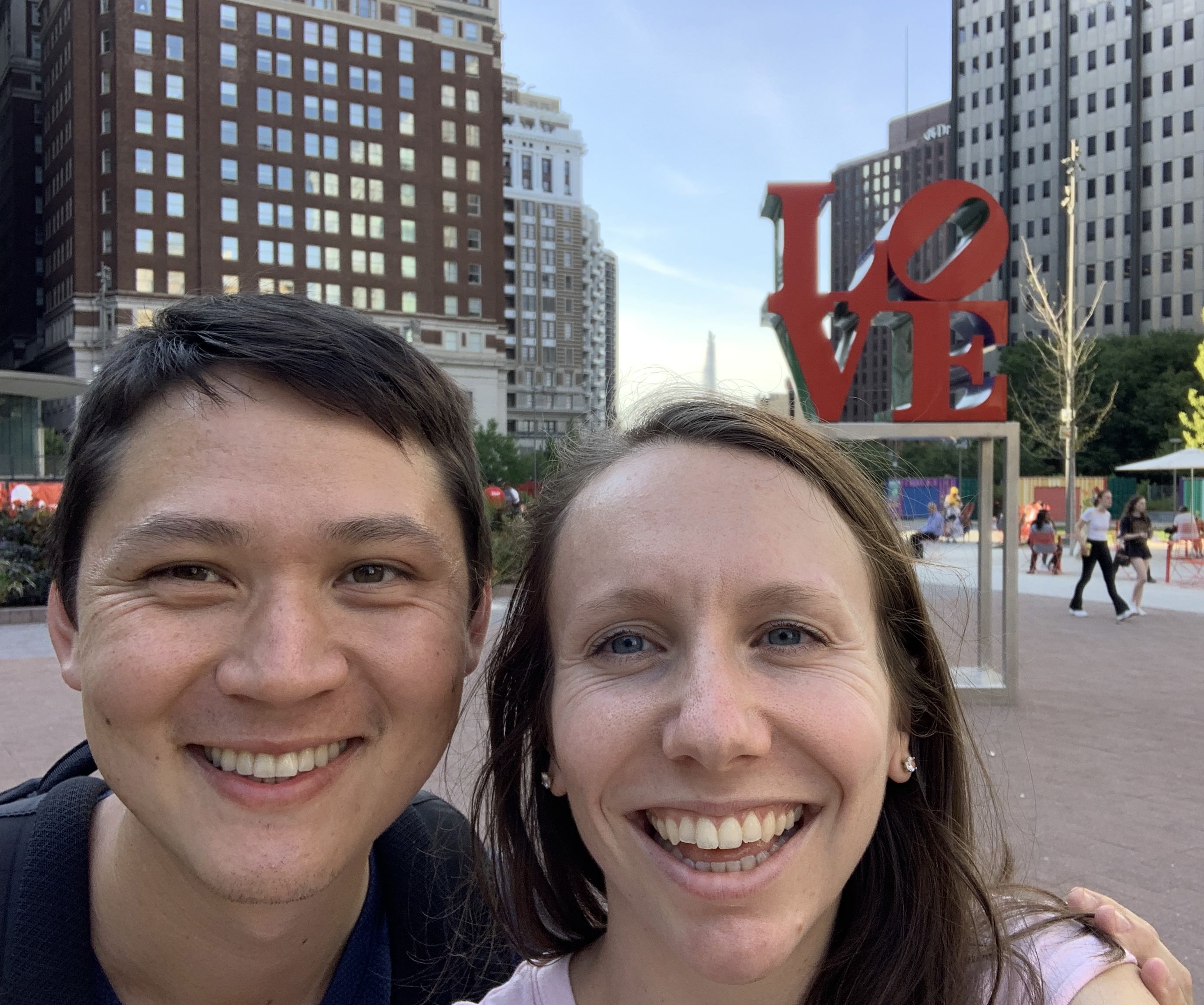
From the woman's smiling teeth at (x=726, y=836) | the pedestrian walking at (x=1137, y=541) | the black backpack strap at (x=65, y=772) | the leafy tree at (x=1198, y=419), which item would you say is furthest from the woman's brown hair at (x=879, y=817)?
the leafy tree at (x=1198, y=419)

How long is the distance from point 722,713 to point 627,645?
211 mm

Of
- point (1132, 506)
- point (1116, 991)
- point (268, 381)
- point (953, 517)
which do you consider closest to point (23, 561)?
point (953, 517)

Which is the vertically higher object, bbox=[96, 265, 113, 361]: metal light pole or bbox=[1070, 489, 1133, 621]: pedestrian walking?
bbox=[96, 265, 113, 361]: metal light pole

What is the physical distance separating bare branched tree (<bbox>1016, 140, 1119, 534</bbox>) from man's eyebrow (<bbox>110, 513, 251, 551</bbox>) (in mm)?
23510

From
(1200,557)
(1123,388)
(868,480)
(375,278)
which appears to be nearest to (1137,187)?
(1123,388)

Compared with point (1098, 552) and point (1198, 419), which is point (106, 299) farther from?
point (1098, 552)

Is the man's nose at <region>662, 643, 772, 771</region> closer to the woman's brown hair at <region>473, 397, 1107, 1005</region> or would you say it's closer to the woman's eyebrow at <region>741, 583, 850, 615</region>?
the woman's eyebrow at <region>741, 583, 850, 615</region>

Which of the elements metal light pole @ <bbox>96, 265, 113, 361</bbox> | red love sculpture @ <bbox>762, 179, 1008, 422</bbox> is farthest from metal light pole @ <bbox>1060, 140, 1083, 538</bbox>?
metal light pole @ <bbox>96, 265, 113, 361</bbox>

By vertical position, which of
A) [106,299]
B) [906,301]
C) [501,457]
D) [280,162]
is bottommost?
[501,457]

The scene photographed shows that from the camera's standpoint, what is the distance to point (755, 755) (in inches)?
50.1

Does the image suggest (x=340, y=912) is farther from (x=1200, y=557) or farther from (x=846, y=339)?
(x=1200, y=557)

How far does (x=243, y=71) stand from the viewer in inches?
2596

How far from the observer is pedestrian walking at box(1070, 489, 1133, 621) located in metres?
13.4

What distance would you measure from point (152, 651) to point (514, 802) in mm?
706
